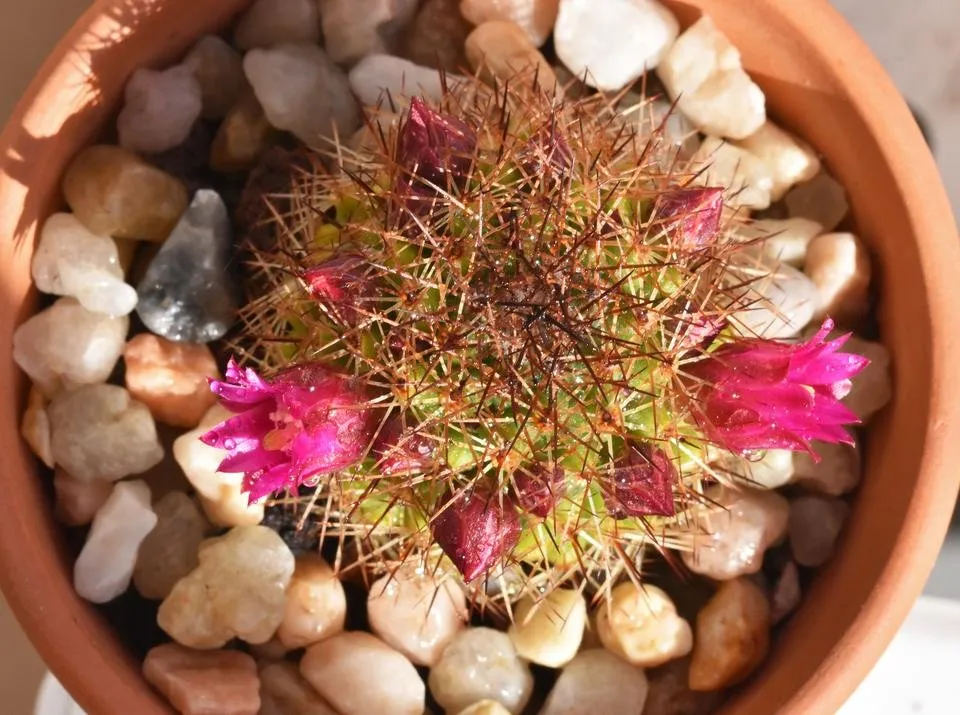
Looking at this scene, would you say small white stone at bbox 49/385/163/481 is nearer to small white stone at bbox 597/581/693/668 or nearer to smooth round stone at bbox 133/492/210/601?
smooth round stone at bbox 133/492/210/601

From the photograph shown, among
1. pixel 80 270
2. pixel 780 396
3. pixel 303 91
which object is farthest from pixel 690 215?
pixel 80 270

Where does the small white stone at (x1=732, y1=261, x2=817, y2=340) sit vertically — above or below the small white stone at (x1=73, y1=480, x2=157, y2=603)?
above

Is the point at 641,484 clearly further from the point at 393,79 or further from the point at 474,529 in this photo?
the point at 393,79

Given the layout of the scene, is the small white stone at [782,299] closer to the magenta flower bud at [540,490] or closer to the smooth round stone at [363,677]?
the magenta flower bud at [540,490]

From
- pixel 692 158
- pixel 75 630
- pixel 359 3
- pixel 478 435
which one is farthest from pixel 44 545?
pixel 692 158

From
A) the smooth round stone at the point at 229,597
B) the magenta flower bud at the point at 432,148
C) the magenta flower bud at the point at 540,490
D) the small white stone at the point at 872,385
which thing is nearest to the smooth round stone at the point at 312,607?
the smooth round stone at the point at 229,597

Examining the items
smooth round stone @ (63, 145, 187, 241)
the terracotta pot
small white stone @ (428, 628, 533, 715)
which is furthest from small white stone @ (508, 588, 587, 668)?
smooth round stone @ (63, 145, 187, 241)

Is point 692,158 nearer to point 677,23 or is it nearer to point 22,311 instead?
point 677,23
